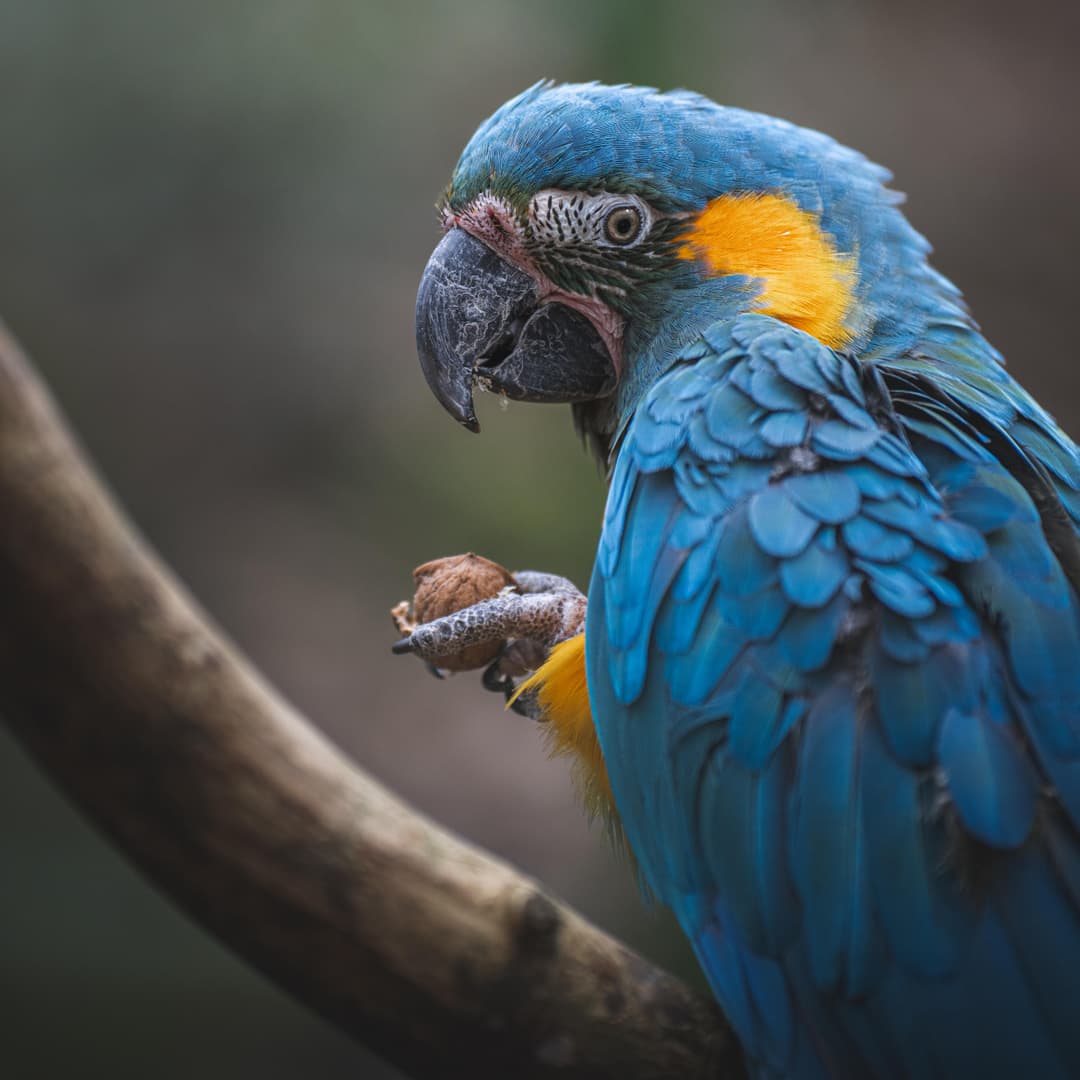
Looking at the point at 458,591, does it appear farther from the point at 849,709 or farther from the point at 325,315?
the point at 325,315

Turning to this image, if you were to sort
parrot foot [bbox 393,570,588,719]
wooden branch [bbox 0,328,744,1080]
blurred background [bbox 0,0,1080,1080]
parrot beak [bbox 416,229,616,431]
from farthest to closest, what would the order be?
blurred background [bbox 0,0,1080,1080], parrot beak [bbox 416,229,616,431], parrot foot [bbox 393,570,588,719], wooden branch [bbox 0,328,744,1080]

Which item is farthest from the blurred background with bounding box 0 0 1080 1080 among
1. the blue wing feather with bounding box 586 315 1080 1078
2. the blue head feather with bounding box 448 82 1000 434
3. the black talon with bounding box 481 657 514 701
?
the blue wing feather with bounding box 586 315 1080 1078

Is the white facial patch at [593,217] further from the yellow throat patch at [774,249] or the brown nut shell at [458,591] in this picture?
the brown nut shell at [458,591]

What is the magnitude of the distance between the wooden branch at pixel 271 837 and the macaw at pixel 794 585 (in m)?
0.17

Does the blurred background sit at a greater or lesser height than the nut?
greater

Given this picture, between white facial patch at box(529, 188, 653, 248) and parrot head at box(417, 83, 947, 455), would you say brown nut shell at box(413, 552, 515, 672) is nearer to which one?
parrot head at box(417, 83, 947, 455)

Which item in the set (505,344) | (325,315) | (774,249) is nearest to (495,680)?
(505,344)

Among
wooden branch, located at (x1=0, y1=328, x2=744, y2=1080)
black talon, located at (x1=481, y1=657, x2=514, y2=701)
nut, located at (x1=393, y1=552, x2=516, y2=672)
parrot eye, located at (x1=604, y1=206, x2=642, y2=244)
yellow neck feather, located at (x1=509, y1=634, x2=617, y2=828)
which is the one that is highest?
parrot eye, located at (x1=604, y1=206, x2=642, y2=244)

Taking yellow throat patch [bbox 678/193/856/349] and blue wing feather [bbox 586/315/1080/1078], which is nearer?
blue wing feather [bbox 586/315/1080/1078]

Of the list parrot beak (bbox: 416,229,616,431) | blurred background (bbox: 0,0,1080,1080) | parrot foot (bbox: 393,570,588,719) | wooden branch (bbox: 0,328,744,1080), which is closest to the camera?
wooden branch (bbox: 0,328,744,1080)

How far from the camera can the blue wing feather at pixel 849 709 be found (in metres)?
1.14

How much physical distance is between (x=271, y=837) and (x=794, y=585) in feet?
2.08

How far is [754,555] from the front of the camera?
4.08ft

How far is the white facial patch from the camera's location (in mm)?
1562
